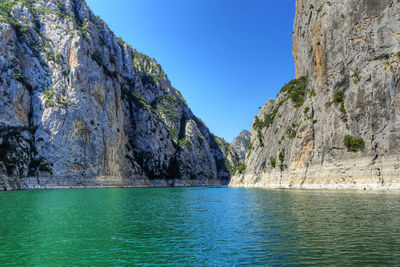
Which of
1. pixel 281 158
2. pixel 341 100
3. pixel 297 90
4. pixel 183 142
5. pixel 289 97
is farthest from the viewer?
pixel 183 142

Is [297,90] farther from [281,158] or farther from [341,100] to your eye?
[341,100]

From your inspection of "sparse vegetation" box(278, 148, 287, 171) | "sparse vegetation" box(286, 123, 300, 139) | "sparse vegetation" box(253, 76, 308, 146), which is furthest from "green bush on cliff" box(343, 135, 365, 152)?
"sparse vegetation" box(253, 76, 308, 146)

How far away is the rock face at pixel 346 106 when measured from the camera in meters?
51.3

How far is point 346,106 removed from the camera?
61.2 m

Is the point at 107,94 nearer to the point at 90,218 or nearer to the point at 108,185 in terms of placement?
the point at 108,185

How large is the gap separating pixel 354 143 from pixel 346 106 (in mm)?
9702

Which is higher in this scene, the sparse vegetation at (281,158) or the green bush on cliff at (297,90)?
the green bush on cliff at (297,90)

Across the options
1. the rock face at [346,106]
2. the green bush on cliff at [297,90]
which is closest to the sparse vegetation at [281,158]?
the rock face at [346,106]

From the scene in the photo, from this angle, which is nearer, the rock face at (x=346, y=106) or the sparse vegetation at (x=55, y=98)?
the rock face at (x=346, y=106)

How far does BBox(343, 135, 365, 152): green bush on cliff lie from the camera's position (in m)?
54.2

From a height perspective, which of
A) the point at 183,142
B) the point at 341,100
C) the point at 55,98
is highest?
the point at 55,98

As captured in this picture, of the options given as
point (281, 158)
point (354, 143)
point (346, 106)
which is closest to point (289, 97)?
point (281, 158)

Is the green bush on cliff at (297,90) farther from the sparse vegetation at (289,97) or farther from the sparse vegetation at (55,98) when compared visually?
the sparse vegetation at (55,98)

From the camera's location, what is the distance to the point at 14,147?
3312 inches
